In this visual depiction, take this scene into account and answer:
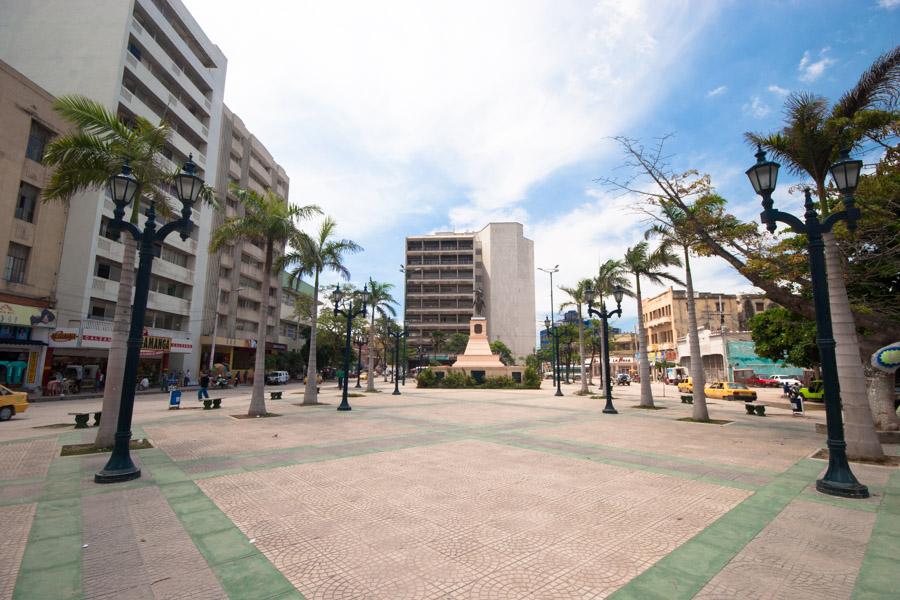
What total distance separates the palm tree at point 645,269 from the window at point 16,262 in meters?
36.1

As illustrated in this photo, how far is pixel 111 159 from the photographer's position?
10883 mm

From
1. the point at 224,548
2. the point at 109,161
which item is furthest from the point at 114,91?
the point at 224,548

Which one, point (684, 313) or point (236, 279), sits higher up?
point (236, 279)

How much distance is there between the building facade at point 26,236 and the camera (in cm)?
2450

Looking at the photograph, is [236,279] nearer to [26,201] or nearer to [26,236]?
[26,201]

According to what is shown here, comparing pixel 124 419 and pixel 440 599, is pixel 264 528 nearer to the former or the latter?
pixel 440 599

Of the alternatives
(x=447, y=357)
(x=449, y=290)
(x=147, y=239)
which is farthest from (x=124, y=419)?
(x=449, y=290)

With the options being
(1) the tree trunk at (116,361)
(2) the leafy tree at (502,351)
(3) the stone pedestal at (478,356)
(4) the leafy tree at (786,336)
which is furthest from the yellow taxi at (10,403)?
(2) the leafy tree at (502,351)

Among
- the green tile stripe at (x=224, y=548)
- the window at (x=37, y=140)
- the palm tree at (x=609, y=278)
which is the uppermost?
the window at (x=37, y=140)

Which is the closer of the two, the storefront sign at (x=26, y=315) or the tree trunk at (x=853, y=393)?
the tree trunk at (x=853, y=393)

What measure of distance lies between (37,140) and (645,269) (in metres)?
38.2

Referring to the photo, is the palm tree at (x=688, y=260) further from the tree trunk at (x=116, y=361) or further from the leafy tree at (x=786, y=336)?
the tree trunk at (x=116, y=361)

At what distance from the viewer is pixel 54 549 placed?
436 centimetres

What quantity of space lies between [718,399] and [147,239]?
36.0m
